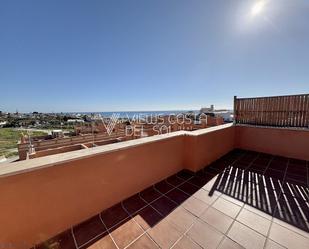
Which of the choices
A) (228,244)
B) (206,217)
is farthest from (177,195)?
(228,244)

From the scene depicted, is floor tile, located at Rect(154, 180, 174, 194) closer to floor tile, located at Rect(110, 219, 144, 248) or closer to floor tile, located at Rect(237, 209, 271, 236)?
floor tile, located at Rect(110, 219, 144, 248)

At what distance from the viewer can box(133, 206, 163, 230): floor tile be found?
65.3 inches

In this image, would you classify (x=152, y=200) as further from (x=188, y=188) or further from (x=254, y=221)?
(x=254, y=221)

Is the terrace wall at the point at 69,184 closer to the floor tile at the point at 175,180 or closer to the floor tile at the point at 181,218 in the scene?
the floor tile at the point at 175,180

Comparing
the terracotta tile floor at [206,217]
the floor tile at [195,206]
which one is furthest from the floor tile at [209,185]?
the floor tile at [195,206]

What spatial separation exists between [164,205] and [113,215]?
27.7 inches

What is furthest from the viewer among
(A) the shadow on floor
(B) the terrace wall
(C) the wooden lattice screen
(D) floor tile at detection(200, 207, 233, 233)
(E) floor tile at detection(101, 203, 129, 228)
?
(C) the wooden lattice screen

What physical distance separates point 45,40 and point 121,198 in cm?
712

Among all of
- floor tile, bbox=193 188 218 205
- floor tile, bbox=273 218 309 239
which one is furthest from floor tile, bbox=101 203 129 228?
floor tile, bbox=273 218 309 239

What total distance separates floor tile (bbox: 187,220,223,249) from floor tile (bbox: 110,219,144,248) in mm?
580

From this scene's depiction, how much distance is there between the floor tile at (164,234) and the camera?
1423 millimetres

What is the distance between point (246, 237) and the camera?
146 cm

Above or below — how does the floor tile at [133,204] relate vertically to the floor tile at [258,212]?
above

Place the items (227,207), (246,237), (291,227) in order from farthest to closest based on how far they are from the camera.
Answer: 1. (227,207)
2. (291,227)
3. (246,237)
